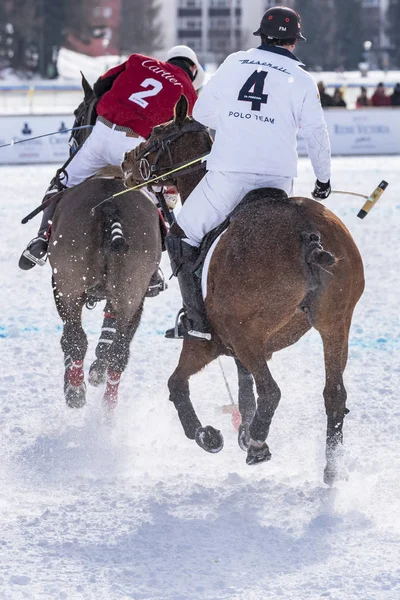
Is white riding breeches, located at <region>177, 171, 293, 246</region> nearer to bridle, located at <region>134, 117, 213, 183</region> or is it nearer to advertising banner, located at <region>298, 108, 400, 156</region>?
bridle, located at <region>134, 117, 213, 183</region>

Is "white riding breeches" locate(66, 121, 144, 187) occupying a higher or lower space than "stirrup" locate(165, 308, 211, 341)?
higher

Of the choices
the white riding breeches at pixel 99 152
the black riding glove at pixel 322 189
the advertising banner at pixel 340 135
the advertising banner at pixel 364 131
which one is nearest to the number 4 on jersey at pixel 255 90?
the black riding glove at pixel 322 189

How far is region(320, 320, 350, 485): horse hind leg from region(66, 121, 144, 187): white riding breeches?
7.26ft

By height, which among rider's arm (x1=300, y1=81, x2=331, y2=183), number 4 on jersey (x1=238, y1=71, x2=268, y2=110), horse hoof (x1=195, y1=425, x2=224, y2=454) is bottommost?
horse hoof (x1=195, y1=425, x2=224, y2=454)

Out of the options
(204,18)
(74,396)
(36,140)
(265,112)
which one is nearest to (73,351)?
(74,396)

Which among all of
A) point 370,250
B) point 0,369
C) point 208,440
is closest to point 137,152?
point 208,440

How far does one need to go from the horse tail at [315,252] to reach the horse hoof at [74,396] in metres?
2.12

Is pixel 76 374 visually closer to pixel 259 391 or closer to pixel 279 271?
pixel 259 391

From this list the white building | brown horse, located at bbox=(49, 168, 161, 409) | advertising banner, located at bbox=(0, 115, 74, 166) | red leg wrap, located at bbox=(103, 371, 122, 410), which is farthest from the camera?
the white building

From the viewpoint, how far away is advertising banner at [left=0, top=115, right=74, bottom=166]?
1991cm

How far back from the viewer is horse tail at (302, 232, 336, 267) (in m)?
4.31

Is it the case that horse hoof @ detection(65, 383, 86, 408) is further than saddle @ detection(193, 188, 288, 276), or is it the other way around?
horse hoof @ detection(65, 383, 86, 408)

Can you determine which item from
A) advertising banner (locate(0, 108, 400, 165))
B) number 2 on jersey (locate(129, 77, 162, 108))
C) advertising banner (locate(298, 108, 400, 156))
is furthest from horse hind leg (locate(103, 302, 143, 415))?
advertising banner (locate(298, 108, 400, 156))

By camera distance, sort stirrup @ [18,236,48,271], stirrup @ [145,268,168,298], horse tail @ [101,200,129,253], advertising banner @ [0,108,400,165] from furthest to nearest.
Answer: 1. advertising banner @ [0,108,400,165]
2. stirrup @ [18,236,48,271]
3. stirrup @ [145,268,168,298]
4. horse tail @ [101,200,129,253]
